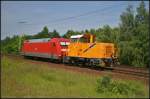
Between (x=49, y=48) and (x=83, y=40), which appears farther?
(x=49, y=48)

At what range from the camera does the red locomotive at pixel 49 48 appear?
3531 cm

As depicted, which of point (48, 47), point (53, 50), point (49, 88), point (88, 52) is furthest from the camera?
point (48, 47)

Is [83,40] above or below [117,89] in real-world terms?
above

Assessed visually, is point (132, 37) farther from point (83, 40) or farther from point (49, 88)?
point (49, 88)

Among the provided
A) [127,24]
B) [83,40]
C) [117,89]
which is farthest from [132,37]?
[117,89]

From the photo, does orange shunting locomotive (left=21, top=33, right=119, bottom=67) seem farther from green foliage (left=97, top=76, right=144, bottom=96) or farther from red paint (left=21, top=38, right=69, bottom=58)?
green foliage (left=97, top=76, right=144, bottom=96)

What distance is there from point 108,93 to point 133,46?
89.4ft

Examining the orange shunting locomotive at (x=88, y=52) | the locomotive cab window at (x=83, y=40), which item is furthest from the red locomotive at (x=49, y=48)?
the locomotive cab window at (x=83, y=40)

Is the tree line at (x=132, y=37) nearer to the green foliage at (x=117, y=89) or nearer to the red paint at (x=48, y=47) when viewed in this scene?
the red paint at (x=48, y=47)

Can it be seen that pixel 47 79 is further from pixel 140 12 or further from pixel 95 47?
pixel 140 12

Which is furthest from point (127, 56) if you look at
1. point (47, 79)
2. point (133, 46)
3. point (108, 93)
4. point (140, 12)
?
point (108, 93)

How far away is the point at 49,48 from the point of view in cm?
3847

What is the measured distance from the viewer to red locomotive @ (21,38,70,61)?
116ft

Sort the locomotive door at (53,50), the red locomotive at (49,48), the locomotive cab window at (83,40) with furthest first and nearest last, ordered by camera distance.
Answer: the locomotive door at (53,50), the red locomotive at (49,48), the locomotive cab window at (83,40)
